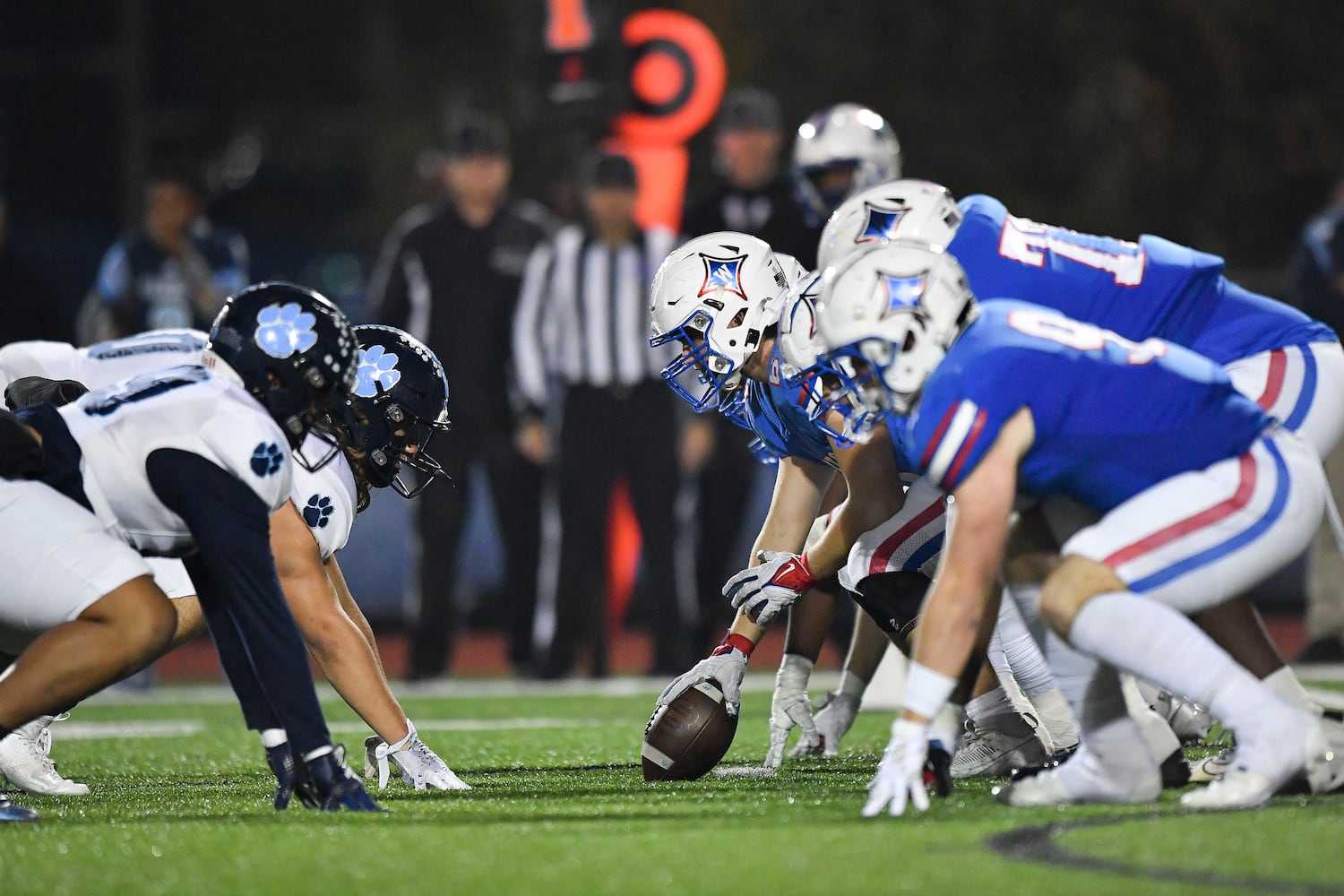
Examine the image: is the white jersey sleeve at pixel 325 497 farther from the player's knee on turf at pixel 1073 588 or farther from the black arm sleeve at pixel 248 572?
the player's knee on turf at pixel 1073 588

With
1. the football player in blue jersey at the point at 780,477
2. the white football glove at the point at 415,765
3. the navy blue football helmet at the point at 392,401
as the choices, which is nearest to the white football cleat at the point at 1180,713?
the football player in blue jersey at the point at 780,477

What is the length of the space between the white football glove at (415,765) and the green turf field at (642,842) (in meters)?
0.09

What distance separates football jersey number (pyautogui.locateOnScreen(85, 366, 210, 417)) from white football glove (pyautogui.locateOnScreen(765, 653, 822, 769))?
1926mm

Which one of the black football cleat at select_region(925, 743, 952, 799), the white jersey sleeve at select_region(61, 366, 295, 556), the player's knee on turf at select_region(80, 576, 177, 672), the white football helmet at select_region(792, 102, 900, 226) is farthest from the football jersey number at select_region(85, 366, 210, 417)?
the white football helmet at select_region(792, 102, 900, 226)

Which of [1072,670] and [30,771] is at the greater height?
[1072,670]

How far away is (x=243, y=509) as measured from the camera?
4.16 m

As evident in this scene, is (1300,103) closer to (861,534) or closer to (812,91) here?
(812,91)

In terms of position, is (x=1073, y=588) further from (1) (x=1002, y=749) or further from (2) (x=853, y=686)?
(2) (x=853, y=686)

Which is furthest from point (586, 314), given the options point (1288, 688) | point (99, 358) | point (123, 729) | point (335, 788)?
point (1288, 688)

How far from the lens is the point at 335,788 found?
14.0ft

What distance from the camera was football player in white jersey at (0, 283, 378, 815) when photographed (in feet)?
13.6

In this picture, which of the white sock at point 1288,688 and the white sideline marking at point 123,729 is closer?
the white sock at point 1288,688

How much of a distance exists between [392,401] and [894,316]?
1.78 metres

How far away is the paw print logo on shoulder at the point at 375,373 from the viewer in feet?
17.3
